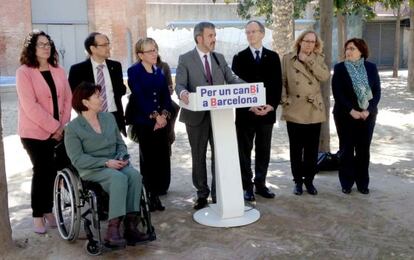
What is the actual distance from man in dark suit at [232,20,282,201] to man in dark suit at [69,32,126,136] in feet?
4.20

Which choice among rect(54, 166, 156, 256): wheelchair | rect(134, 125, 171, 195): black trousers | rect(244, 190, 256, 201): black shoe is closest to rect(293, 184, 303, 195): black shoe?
rect(244, 190, 256, 201): black shoe

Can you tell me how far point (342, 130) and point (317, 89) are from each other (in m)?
0.61

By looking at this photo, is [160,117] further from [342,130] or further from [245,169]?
[342,130]

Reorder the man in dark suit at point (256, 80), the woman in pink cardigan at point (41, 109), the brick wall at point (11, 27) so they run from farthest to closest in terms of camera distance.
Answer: the brick wall at point (11, 27) < the man in dark suit at point (256, 80) < the woman in pink cardigan at point (41, 109)

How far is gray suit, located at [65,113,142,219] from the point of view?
4293 millimetres

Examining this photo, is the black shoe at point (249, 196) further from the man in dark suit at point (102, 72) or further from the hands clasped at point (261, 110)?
the man in dark suit at point (102, 72)

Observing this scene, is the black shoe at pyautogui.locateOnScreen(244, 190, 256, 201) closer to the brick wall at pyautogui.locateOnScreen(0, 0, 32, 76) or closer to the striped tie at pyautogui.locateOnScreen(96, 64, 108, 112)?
the striped tie at pyautogui.locateOnScreen(96, 64, 108, 112)

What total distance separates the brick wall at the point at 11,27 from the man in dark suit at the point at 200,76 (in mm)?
21044

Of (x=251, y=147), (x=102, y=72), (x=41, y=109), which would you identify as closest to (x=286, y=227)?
(x=251, y=147)

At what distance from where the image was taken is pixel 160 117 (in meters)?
5.36

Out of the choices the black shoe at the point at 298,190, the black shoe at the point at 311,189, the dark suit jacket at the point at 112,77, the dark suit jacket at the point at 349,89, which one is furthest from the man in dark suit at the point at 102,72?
the dark suit jacket at the point at 349,89

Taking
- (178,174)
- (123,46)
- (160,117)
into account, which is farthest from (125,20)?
(160,117)

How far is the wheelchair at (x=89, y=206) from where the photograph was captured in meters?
4.27

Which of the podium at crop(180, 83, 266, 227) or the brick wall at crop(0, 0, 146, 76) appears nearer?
the podium at crop(180, 83, 266, 227)
